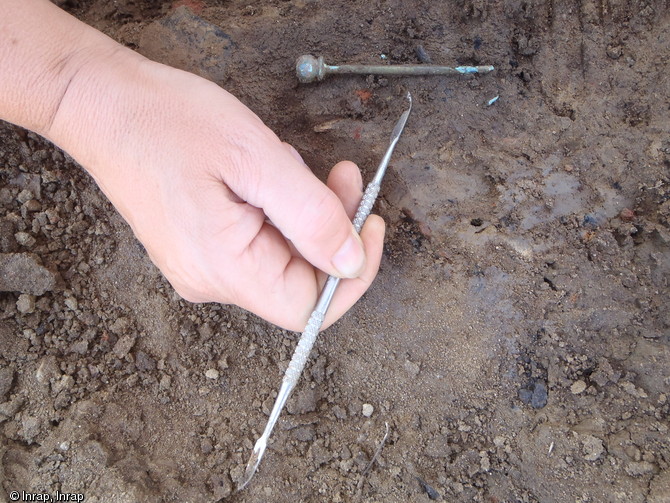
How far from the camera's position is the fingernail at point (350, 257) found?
56.0 inches

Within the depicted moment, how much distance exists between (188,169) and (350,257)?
Answer: 479mm

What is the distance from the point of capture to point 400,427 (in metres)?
1.57

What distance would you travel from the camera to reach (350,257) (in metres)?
1.43

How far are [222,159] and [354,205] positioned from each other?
0.45 metres

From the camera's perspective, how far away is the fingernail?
4.66 feet

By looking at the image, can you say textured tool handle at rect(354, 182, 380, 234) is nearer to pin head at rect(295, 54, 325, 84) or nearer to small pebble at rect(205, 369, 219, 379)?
pin head at rect(295, 54, 325, 84)

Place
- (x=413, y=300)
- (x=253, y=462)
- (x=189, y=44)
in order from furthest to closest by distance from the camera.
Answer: (x=189, y=44), (x=413, y=300), (x=253, y=462)

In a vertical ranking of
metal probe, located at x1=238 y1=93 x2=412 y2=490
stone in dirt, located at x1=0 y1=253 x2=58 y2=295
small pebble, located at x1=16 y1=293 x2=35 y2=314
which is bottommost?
metal probe, located at x1=238 y1=93 x2=412 y2=490

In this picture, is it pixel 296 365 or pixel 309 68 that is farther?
pixel 309 68

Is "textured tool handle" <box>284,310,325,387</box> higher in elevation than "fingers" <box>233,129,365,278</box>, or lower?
lower
